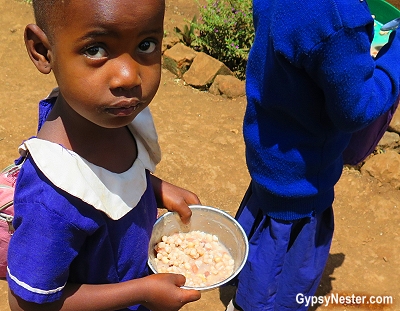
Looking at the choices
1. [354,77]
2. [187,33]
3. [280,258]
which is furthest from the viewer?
[187,33]

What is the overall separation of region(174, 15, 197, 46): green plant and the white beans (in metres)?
3.24

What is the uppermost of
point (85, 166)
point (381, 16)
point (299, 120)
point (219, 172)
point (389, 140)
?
point (381, 16)

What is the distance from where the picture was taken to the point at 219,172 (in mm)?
3598

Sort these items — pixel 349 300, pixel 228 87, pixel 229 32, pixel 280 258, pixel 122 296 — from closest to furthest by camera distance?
pixel 122 296 → pixel 280 258 → pixel 349 300 → pixel 228 87 → pixel 229 32

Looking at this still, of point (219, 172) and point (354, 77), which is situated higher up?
point (354, 77)

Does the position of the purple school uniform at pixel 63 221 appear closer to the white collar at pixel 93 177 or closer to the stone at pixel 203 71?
the white collar at pixel 93 177

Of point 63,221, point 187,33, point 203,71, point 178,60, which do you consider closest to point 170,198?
point 63,221

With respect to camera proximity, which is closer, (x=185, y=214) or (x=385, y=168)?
(x=185, y=214)

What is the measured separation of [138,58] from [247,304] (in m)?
1.57

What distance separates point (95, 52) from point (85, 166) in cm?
29

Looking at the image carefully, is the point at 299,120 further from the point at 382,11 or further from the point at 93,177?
the point at 93,177

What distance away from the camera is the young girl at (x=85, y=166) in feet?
3.56

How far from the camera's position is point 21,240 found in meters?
1.14

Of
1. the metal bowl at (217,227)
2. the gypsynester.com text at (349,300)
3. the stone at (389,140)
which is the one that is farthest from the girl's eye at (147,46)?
the stone at (389,140)
